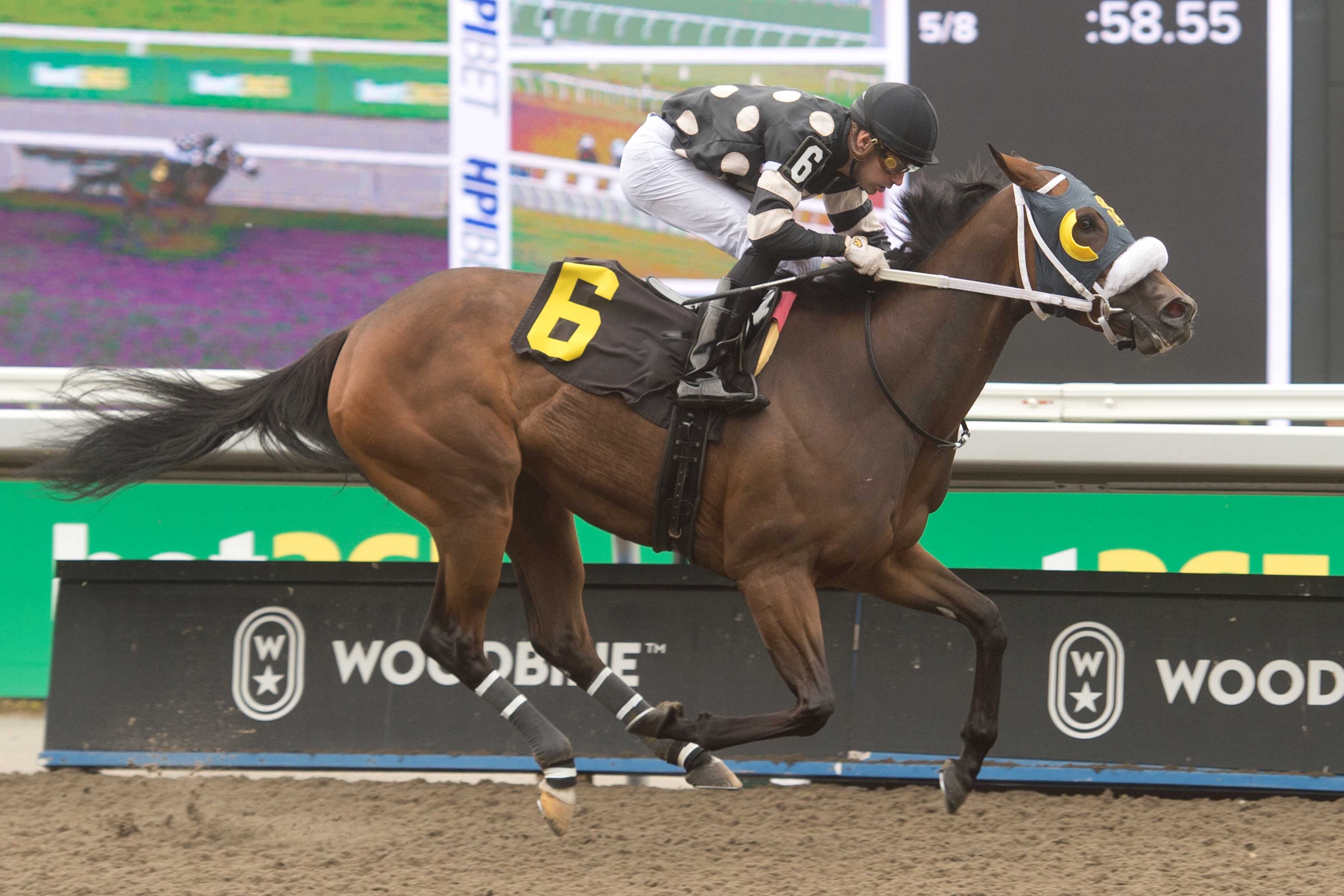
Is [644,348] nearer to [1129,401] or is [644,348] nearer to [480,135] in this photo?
[1129,401]

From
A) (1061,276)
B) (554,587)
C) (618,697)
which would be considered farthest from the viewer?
(554,587)

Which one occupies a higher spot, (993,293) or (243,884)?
(993,293)

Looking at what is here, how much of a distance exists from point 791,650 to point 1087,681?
1.39 meters

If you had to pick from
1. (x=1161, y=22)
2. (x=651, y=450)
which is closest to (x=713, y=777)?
(x=651, y=450)

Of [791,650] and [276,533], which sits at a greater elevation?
[276,533]

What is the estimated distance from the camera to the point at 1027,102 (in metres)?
5.69

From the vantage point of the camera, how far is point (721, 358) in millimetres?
3400

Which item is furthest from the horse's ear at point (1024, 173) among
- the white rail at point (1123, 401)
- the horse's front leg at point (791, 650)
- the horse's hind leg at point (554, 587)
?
the white rail at point (1123, 401)

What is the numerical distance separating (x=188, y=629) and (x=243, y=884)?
1.44 m

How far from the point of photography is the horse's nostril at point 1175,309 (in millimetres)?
3166

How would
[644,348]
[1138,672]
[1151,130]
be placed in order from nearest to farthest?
[644,348]
[1138,672]
[1151,130]

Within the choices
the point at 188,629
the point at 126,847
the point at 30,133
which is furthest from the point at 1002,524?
the point at 30,133

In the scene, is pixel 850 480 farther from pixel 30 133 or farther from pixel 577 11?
pixel 30 133

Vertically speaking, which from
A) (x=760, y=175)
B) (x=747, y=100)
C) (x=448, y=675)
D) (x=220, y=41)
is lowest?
(x=448, y=675)
